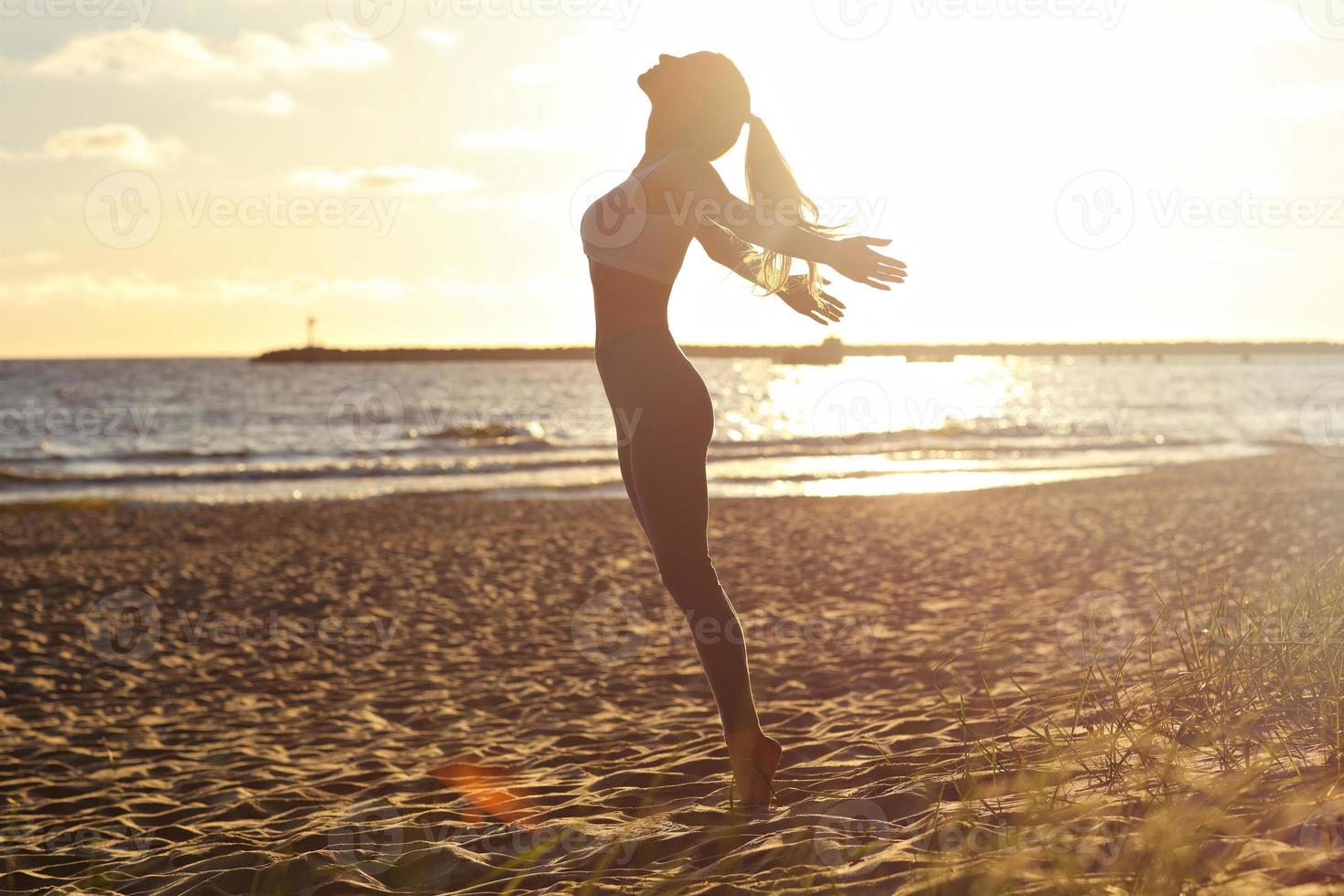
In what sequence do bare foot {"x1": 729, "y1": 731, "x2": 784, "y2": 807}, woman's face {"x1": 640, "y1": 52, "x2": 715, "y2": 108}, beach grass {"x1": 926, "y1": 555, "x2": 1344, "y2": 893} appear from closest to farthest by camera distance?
beach grass {"x1": 926, "y1": 555, "x2": 1344, "y2": 893} → woman's face {"x1": 640, "y1": 52, "x2": 715, "y2": 108} → bare foot {"x1": 729, "y1": 731, "x2": 784, "y2": 807}

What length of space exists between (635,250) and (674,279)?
177 millimetres

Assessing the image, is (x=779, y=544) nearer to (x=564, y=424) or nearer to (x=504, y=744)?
(x=504, y=744)

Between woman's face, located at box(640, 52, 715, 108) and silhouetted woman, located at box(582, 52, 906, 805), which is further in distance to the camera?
woman's face, located at box(640, 52, 715, 108)

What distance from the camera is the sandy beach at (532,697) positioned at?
3090mm

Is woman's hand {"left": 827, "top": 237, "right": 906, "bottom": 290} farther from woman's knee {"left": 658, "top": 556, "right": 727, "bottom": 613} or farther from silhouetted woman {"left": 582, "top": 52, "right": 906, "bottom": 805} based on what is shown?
woman's knee {"left": 658, "top": 556, "right": 727, "bottom": 613}

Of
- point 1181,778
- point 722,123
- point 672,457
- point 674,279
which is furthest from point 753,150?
point 1181,778

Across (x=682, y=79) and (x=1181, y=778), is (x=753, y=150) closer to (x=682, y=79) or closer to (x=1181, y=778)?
(x=682, y=79)

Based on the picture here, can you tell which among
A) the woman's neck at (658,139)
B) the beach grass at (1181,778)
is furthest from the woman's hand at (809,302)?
the beach grass at (1181,778)

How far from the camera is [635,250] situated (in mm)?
2965

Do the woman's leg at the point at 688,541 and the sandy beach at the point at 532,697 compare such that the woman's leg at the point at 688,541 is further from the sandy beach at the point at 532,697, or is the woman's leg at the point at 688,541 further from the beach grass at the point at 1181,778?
the beach grass at the point at 1181,778

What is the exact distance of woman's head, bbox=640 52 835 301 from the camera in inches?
121

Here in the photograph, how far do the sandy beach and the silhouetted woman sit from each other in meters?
0.71

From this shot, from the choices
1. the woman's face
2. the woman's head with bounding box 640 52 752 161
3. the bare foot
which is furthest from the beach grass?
the woman's face

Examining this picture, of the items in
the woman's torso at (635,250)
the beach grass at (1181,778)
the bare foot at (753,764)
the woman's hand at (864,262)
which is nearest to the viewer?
the beach grass at (1181,778)
